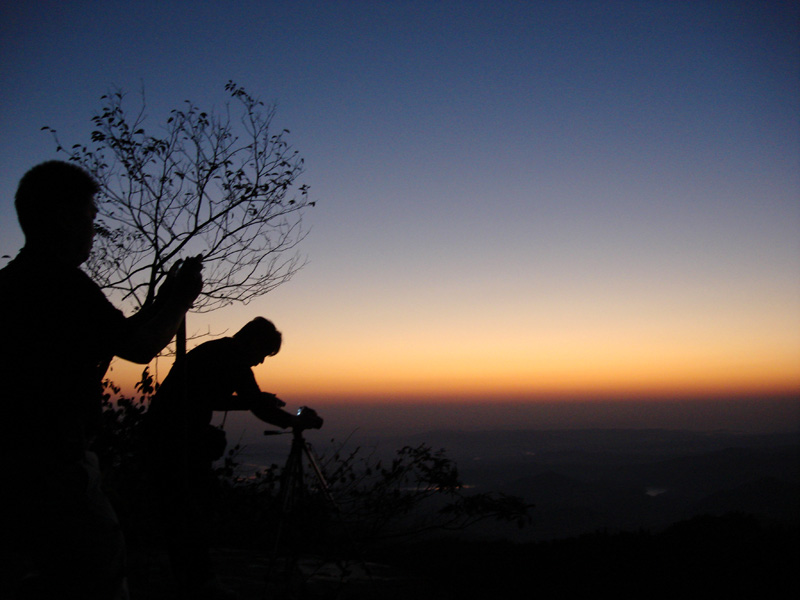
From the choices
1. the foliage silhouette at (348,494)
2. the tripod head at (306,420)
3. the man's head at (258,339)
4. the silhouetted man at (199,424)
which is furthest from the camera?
the foliage silhouette at (348,494)

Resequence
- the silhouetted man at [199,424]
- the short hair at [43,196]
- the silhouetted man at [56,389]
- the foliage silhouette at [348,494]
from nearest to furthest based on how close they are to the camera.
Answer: the silhouetted man at [56,389], the short hair at [43,196], the silhouetted man at [199,424], the foliage silhouette at [348,494]

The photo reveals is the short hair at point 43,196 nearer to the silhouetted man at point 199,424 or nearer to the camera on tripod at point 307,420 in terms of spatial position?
the silhouetted man at point 199,424

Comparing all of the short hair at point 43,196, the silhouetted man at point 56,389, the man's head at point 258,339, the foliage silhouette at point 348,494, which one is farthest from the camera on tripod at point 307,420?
the short hair at point 43,196

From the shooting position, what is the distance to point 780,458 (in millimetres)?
46156

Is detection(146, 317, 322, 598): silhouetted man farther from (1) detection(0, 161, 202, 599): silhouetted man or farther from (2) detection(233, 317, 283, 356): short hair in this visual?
(1) detection(0, 161, 202, 599): silhouetted man

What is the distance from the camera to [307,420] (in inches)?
163

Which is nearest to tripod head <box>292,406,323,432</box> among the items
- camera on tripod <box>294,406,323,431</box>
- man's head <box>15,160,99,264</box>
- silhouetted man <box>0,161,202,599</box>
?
camera on tripod <box>294,406,323,431</box>

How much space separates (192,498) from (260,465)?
10.4ft

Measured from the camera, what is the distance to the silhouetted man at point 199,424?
3281 mm

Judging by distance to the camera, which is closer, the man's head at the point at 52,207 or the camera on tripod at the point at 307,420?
the man's head at the point at 52,207

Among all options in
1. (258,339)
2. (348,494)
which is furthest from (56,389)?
(348,494)

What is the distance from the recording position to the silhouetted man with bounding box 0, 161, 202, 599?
1666 mm

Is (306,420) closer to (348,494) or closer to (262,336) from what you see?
(262,336)

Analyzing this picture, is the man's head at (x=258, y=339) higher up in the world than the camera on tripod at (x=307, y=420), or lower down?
higher up
